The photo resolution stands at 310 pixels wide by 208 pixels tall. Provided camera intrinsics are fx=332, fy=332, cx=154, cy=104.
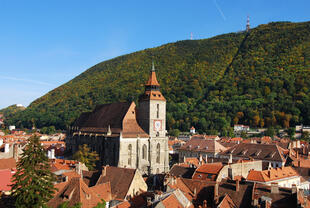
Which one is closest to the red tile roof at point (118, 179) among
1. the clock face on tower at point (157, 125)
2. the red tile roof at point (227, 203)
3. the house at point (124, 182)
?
the house at point (124, 182)

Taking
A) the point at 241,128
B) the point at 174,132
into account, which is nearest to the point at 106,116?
the point at 174,132

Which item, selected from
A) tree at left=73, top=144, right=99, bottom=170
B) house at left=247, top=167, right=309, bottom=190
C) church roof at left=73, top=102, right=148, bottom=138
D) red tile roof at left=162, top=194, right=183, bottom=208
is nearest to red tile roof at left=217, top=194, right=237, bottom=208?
red tile roof at left=162, top=194, right=183, bottom=208

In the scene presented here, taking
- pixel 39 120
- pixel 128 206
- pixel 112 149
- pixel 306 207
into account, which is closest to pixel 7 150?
pixel 112 149

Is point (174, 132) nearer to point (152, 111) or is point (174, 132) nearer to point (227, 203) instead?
point (152, 111)

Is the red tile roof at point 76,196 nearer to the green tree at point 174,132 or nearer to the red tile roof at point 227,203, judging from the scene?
the red tile roof at point 227,203

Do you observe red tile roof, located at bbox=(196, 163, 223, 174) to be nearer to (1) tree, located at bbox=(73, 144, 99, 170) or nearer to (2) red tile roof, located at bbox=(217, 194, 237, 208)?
(2) red tile roof, located at bbox=(217, 194, 237, 208)
